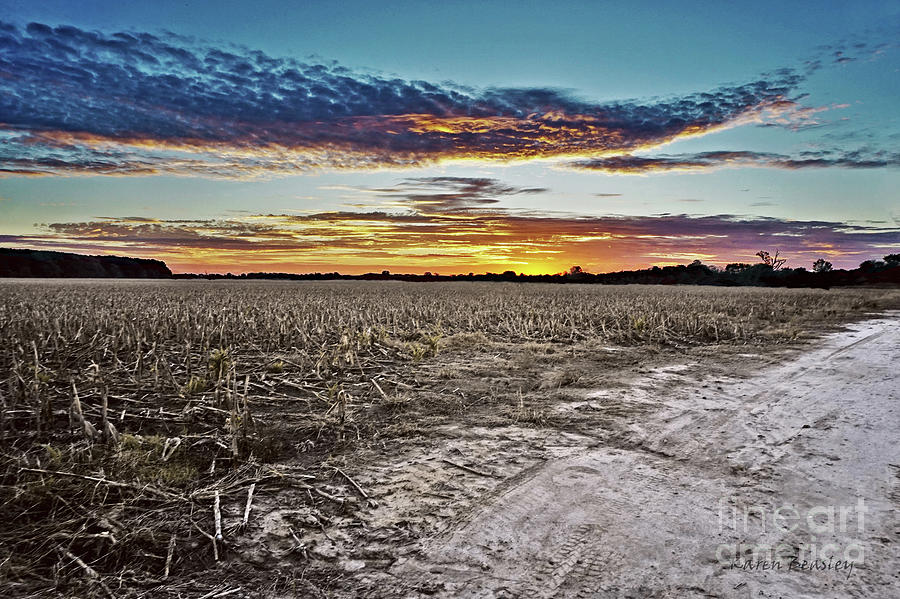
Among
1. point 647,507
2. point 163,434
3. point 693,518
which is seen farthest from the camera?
point 163,434

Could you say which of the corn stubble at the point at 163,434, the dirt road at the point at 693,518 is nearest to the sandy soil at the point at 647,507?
the dirt road at the point at 693,518

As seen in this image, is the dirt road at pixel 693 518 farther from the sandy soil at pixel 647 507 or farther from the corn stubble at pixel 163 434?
the corn stubble at pixel 163 434

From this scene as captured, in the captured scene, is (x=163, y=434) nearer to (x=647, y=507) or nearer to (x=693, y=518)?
(x=647, y=507)

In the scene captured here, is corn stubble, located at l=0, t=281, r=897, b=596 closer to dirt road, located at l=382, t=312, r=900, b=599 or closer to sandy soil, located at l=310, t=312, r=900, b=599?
sandy soil, located at l=310, t=312, r=900, b=599

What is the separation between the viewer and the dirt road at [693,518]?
284cm

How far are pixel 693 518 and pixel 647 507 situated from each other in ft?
1.04

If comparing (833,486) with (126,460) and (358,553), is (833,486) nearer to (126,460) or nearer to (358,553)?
(358,553)

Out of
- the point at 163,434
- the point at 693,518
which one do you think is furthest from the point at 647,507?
the point at 163,434

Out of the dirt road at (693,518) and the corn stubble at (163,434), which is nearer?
the dirt road at (693,518)

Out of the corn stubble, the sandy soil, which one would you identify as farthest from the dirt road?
the corn stubble

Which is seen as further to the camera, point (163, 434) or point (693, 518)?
point (163, 434)

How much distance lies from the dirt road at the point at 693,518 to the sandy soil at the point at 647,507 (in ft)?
0.04

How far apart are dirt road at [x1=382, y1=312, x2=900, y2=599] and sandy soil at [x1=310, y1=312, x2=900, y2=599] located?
0.01m

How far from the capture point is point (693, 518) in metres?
3.54
